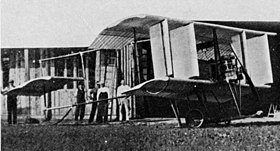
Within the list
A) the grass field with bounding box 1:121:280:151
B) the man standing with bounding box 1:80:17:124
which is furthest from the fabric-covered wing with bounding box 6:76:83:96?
the grass field with bounding box 1:121:280:151

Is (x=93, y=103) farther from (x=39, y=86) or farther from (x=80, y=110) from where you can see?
(x=39, y=86)

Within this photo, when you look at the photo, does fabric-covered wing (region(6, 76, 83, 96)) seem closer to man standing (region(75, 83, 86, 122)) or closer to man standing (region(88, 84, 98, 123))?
man standing (region(75, 83, 86, 122))

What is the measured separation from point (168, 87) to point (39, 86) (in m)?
1.65

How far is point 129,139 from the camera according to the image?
15.0 feet

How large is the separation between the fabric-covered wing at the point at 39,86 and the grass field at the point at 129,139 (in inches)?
22.9

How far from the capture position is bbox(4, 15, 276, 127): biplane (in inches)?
216

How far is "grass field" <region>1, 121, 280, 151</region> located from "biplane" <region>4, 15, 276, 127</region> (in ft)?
2.50

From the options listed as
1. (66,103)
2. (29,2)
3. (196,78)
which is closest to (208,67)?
(196,78)

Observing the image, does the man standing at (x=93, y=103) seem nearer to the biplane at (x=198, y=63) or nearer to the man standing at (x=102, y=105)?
the man standing at (x=102, y=105)

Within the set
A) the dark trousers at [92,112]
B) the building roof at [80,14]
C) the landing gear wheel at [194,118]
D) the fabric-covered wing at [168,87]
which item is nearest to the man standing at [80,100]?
the dark trousers at [92,112]

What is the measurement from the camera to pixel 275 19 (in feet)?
19.4

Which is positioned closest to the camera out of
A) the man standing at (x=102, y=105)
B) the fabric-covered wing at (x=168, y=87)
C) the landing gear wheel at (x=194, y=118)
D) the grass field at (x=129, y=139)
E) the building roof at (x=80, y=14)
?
the grass field at (x=129, y=139)

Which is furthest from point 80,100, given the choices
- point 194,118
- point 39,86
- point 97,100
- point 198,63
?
point 198,63

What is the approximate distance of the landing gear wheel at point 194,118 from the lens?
5.93 m
